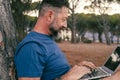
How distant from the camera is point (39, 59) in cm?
252

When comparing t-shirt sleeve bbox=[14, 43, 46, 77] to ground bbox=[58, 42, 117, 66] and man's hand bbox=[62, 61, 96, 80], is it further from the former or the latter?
ground bbox=[58, 42, 117, 66]

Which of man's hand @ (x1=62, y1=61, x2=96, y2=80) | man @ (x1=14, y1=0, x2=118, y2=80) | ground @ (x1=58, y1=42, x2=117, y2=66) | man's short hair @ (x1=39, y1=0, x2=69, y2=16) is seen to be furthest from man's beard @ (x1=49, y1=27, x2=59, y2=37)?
ground @ (x1=58, y1=42, x2=117, y2=66)

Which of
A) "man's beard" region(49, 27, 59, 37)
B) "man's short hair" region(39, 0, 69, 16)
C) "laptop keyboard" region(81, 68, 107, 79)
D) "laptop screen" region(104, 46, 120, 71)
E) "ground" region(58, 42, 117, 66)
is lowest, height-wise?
"ground" region(58, 42, 117, 66)

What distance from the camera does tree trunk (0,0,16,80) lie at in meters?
2.98

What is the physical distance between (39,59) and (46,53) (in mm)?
86

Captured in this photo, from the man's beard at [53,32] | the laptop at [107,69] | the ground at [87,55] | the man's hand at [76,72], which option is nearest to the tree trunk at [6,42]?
the man's beard at [53,32]

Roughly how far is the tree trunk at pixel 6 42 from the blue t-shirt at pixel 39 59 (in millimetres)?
380

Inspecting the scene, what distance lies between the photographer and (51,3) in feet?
8.92

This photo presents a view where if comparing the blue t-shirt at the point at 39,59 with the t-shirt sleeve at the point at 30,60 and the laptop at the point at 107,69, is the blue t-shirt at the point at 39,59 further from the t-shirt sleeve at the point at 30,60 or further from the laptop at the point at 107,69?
the laptop at the point at 107,69

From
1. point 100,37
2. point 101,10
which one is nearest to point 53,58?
point 101,10

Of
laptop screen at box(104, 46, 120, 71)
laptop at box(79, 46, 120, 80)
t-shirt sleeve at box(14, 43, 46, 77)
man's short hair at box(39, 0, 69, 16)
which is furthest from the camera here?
laptop screen at box(104, 46, 120, 71)

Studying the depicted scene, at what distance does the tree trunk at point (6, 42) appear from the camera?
2.98m

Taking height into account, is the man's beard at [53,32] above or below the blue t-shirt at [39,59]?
above

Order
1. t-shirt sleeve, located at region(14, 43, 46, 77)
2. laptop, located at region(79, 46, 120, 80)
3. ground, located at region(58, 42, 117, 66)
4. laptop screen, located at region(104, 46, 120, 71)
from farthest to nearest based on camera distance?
ground, located at region(58, 42, 117, 66), laptop screen, located at region(104, 46, 120, 71), laptop, located at region(79, 46, 120, 80), t-shirt sleeve, located at region(14, 43, 46, 77)
